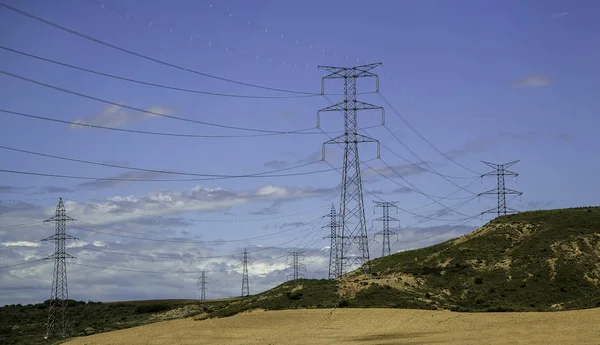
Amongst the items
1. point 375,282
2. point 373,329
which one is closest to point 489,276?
point 375,282

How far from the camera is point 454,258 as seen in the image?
5103 inches

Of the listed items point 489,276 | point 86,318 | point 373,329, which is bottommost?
point 86,318

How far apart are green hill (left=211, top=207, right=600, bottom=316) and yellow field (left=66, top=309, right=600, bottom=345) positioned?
203 inches

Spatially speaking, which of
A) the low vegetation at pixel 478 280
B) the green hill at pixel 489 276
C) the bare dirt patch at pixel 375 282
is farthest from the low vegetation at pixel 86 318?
the bare dirt patch at pixel 375 282

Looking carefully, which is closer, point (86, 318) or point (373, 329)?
point (373, 329)

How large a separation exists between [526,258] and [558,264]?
580 cm

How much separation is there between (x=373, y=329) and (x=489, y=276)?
3865 centimetres

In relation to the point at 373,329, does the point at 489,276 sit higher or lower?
higher

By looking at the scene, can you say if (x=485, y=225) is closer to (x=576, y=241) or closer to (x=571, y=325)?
(x=576, y=241)

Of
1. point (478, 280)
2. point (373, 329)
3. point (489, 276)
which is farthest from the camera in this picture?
point (489, 276)

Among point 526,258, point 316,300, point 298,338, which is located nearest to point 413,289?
point 316,300

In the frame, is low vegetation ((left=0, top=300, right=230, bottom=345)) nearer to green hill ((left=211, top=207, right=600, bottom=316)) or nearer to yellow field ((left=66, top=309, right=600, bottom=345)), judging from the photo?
yellow field ((left=66, top=309, right=600, bottom=345))

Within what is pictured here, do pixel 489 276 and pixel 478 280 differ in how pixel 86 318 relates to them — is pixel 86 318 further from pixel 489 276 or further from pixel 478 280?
pixel 489 276

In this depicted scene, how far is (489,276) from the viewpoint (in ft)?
391
